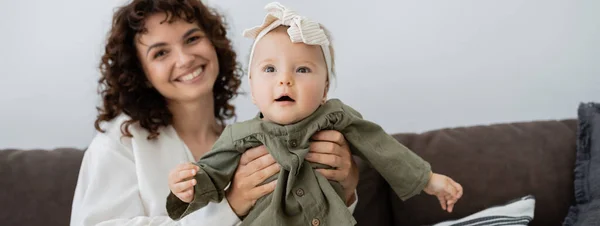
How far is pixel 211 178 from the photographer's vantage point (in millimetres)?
1348

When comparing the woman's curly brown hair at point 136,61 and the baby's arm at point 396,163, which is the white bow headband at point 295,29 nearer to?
the baby's arm at point 396,163

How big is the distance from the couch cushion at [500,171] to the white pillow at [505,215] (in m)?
0.08

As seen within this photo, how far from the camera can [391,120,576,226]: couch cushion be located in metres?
1.81

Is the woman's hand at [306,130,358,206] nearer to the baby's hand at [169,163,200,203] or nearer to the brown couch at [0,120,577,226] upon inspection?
the baby's hand at [169,163,200,203]

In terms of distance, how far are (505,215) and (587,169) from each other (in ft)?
1.10

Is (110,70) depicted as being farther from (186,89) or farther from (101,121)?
(186,89)

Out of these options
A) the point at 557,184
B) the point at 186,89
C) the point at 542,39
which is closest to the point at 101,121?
the point at 186,89

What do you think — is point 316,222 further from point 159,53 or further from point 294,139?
point 159,53

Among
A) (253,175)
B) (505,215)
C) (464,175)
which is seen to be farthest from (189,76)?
(505,215)

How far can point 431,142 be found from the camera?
1885 mm

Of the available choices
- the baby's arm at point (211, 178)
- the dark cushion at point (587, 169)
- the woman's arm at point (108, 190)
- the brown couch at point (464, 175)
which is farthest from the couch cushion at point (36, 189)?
the dark cushion at point (587, 169)

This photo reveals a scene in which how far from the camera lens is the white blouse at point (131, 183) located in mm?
1505

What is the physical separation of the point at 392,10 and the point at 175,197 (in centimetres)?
121

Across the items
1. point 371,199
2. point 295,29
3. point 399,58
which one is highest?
point 295,29
